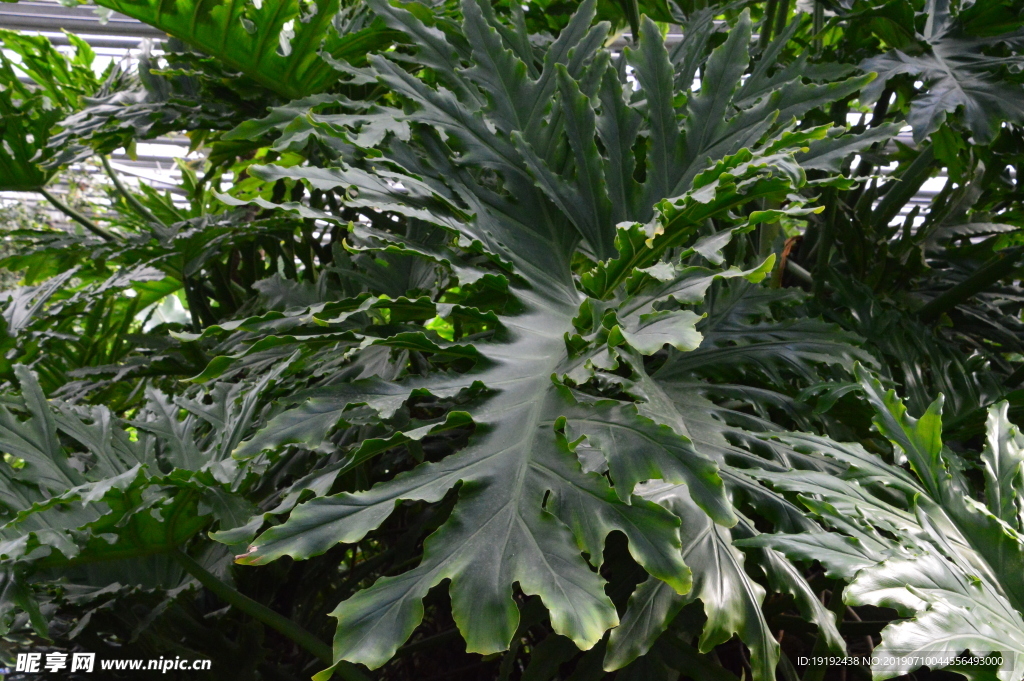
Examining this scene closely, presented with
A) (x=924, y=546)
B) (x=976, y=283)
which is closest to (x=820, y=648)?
(x=924, y=546)

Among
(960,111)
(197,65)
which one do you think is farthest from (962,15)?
(197,65)

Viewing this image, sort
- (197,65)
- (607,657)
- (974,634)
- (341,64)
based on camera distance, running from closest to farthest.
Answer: (974,634) < (607,657) < (341,64) < (197,65)

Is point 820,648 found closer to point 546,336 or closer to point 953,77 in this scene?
point 546,336

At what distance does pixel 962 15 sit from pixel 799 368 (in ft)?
2.45

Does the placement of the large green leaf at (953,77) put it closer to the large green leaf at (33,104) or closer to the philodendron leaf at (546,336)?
the philodendron leaf at (546,336)

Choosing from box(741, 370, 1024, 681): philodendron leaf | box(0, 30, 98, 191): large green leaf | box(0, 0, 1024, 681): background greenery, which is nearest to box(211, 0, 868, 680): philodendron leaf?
box(0, 0, 1024, 681): background greenery

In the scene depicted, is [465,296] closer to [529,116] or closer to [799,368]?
[529,116]

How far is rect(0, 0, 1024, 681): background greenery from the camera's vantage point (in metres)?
0.65

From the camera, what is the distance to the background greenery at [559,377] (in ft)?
2.12

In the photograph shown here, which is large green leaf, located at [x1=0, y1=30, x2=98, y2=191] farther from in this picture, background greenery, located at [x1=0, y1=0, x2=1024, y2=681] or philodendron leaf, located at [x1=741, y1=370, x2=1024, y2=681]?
philodendron leaf, located at [x1=741, y1=370, x2=1024, y2=681]

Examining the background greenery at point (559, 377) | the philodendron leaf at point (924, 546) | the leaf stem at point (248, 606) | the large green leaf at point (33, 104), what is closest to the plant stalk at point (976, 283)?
the background greenery at point (559, 377)

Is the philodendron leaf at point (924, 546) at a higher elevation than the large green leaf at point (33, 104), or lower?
higher

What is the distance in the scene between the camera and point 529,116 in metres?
1.09

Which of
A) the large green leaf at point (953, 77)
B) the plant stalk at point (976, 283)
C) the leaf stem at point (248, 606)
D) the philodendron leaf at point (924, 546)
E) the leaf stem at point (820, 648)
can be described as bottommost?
the leaf stem at point (248, 606)
